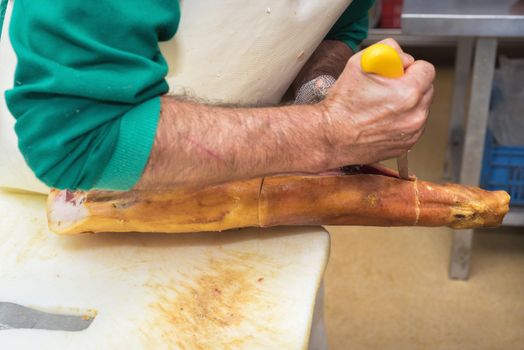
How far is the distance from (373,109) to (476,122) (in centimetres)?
87

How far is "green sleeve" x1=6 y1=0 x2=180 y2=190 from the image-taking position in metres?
0.60

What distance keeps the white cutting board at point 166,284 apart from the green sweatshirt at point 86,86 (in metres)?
0.18

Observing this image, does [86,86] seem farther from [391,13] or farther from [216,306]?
[391,13]

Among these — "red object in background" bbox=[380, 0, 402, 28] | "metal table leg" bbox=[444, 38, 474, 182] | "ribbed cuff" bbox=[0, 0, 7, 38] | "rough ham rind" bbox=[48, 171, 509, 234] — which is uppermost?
"ribbed cuff" bbox=[0, 0, 7, 38]

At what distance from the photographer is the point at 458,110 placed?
6.96 ft

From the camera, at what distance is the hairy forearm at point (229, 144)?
0.67 metres

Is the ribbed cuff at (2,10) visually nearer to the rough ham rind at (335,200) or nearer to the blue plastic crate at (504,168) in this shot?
the rough ham rind at (335,200)

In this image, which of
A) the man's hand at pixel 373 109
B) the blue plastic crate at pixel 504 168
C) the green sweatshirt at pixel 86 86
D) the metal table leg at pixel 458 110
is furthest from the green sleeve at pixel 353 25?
the metal table leg at pixel 458 110

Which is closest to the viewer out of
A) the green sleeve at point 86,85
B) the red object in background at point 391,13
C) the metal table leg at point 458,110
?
the green sleeve at point 86,85

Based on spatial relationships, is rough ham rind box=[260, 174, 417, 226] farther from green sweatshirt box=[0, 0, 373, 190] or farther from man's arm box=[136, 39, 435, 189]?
green sweatshirt box=[0, 0, 373, 190]

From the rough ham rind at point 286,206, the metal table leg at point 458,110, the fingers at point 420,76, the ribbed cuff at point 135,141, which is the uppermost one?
the fingers at point 420,76

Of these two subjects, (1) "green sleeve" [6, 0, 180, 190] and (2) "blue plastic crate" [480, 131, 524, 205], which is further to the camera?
(2) "blue plastic crate" [480, 131, 524, 205]

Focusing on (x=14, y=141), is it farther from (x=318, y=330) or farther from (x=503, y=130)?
(x=503, y=130)

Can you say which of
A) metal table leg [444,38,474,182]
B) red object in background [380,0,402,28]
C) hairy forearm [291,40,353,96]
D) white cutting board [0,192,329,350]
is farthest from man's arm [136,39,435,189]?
red object in background [380,0,402,28]
